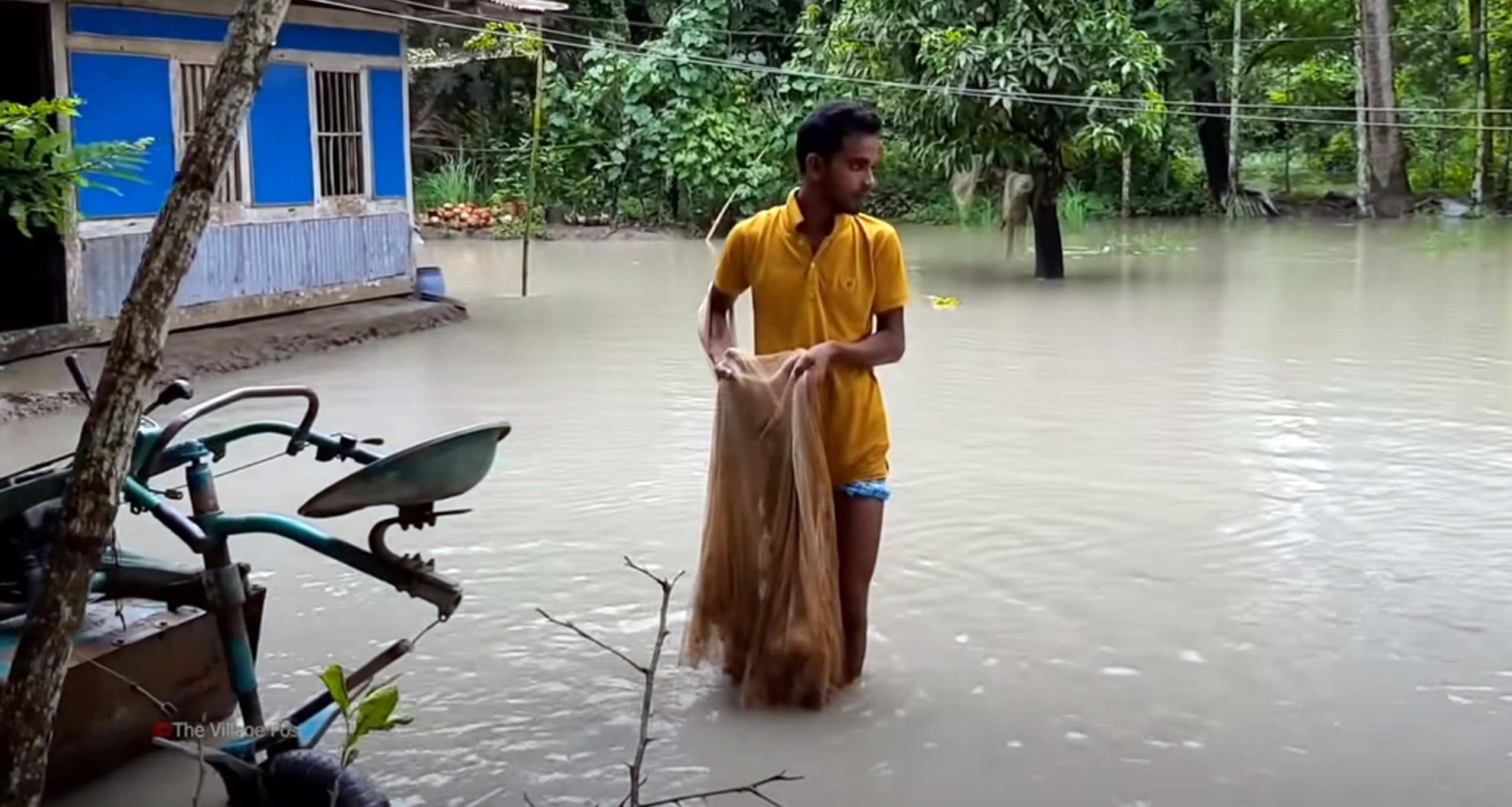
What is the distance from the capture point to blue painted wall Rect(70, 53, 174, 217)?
9.73m

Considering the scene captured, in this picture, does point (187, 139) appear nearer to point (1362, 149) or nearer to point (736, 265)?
point (736, 265)

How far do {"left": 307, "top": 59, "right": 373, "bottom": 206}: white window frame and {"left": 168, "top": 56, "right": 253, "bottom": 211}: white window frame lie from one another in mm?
733

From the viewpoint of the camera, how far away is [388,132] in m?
12.7

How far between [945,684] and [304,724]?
1807 mm

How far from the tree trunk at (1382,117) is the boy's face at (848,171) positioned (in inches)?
764

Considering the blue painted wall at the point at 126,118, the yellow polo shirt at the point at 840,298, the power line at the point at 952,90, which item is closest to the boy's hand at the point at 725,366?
the yellow polo shirt at the point at 840,298

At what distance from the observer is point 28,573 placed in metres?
3.34

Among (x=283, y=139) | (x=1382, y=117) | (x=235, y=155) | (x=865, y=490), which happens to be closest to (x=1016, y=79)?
(x=283, y=139)

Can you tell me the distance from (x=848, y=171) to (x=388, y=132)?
31.0 ft

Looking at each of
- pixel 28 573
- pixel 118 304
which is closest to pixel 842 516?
pixel 28 573

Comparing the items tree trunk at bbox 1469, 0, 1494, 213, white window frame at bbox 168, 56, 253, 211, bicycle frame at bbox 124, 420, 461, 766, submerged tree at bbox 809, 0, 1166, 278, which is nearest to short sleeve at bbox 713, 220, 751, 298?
bicycle frame at bbox 124, 420, 461, 766

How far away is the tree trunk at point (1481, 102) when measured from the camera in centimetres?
2261

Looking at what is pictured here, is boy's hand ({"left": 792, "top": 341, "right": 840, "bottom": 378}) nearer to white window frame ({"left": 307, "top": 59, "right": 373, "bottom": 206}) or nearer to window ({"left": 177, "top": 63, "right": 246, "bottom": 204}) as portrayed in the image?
window ({"left": 177, "top": 63, "right": 246, "bottom": 204})

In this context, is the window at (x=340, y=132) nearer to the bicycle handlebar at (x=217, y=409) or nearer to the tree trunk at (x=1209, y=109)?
the bicycle handlebar at (x=217, y=409)
